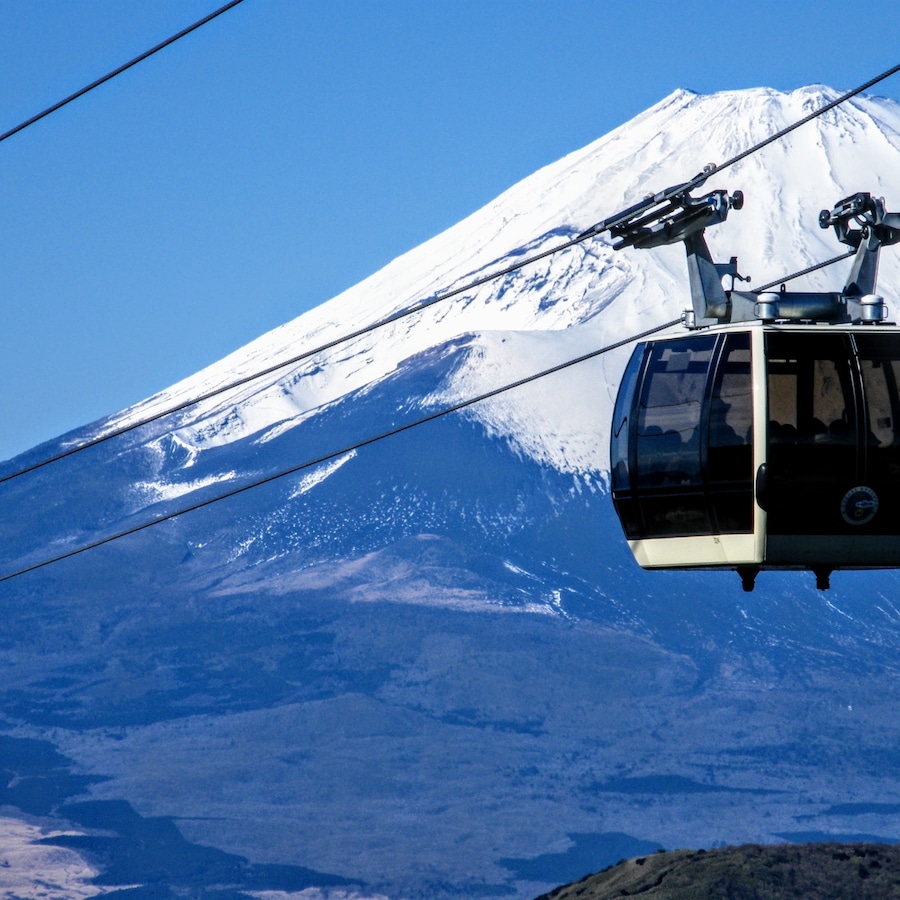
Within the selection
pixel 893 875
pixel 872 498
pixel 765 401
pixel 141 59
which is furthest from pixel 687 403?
pixel 893 875

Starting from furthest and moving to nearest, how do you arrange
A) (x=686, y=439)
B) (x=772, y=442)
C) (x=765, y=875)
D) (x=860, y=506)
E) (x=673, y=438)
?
(x=765, y=875) < (x=673, y=438) < (x=686, y=439) < (x=772, y=442) < (x=860, y=506)

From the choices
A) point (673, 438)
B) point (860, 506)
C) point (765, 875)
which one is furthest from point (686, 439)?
point (765, 875)

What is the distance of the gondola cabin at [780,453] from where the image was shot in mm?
11727

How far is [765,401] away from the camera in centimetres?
1184

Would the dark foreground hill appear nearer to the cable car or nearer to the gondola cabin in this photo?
the cable car

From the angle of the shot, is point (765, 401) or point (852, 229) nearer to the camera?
point (765, 401)

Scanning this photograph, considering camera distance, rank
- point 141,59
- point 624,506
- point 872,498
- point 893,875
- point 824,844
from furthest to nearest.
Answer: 1. point 824,844
2. point 893,875
3. point 624,506
4. point 872,498
5. point 141,59

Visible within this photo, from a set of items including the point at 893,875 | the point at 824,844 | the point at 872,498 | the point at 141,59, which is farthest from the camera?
the point at 824,844

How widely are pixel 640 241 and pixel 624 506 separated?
6.54 feet

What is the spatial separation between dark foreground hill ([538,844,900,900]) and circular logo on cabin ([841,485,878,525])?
3613 inches

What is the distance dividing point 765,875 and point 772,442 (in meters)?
96.5

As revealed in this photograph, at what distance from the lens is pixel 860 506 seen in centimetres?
1173

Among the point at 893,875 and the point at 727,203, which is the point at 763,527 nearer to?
the point at 727,203

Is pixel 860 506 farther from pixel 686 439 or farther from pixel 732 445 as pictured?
pixel 686 439
